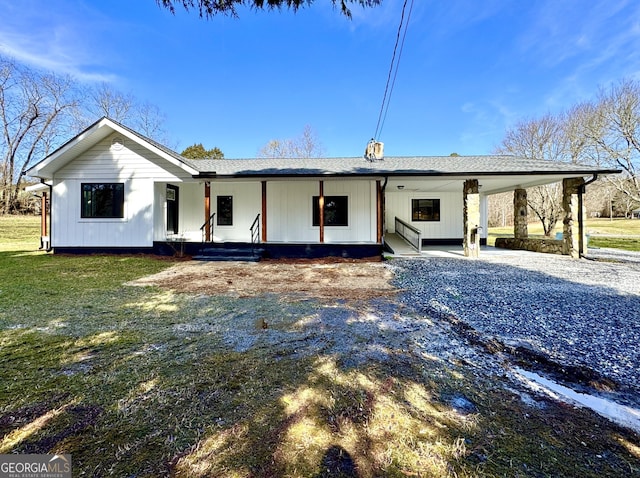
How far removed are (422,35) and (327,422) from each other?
29.2 ft

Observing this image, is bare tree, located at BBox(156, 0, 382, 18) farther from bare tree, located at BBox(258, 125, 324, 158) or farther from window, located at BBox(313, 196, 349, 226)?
bare tree, located at BBox(258, 125, 324, 158)

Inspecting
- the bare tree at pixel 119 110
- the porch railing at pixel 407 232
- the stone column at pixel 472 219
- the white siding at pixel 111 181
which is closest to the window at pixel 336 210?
the porch railing at pixel 407 232

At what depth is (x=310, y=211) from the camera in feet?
38.6

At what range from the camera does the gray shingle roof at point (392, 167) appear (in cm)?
991

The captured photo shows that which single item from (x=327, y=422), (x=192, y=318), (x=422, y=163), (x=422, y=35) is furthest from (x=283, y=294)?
(x=422, y=163)

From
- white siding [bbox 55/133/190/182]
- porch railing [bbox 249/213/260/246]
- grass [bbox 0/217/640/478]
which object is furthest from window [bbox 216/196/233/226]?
grass [bbox 0/217/640/478]

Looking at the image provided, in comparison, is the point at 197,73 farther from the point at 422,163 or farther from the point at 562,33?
the point at 562,33

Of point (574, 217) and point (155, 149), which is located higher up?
point (155, 149)

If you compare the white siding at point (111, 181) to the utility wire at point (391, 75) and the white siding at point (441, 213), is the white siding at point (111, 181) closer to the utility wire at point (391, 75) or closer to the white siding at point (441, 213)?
the utility wire at point (391, 75)

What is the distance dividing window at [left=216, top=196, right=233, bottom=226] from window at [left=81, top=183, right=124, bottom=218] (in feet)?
11.0

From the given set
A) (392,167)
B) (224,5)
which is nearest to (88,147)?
(224,5)

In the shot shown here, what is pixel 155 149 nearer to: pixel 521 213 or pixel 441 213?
pixel 441 213

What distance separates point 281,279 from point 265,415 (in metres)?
5.20

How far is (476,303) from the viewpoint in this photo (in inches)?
193
